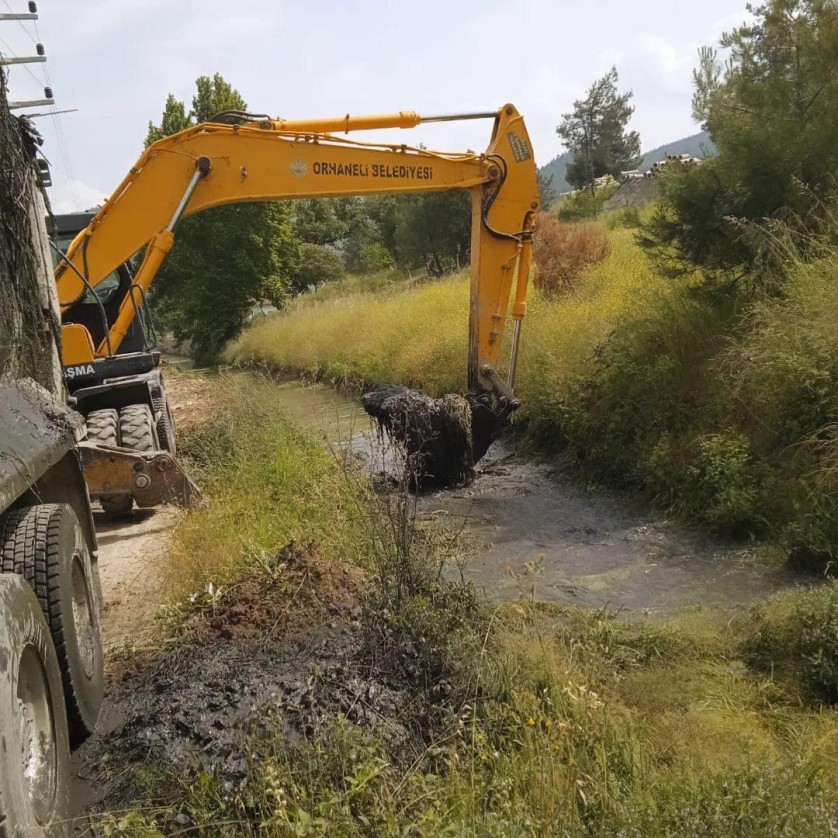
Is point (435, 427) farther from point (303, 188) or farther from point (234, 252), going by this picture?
point (234, 252)

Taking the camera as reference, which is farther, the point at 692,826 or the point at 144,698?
the point at 144,698

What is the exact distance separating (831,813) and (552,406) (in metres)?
7.10

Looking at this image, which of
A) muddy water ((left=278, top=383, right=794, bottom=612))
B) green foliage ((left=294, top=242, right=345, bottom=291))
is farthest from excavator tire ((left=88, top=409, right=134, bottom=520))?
green foliage ((left=294, top=242, right=345, bottom=291))

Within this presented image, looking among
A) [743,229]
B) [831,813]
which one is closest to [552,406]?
[743,229]

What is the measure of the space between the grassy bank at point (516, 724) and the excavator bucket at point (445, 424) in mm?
2821

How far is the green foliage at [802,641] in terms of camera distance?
3.82 meters

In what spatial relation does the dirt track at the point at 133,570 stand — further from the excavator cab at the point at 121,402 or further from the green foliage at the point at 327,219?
the green foliage at the point at 327,219

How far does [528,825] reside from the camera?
2.73m

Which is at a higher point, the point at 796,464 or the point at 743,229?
the point at 743,229

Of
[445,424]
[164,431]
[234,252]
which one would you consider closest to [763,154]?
[445,424]

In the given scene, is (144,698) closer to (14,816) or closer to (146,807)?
(146,807)

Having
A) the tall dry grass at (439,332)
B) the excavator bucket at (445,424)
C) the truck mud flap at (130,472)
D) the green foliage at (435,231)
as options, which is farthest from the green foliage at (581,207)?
the truck mud flap at (130,472)

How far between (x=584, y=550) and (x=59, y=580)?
4743 mm

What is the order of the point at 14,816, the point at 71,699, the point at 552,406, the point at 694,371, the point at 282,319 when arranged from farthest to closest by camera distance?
the point at 282,319 → the point at 552,406 → the point at 694,371 → the point at 71,699 → the point at 14,816
